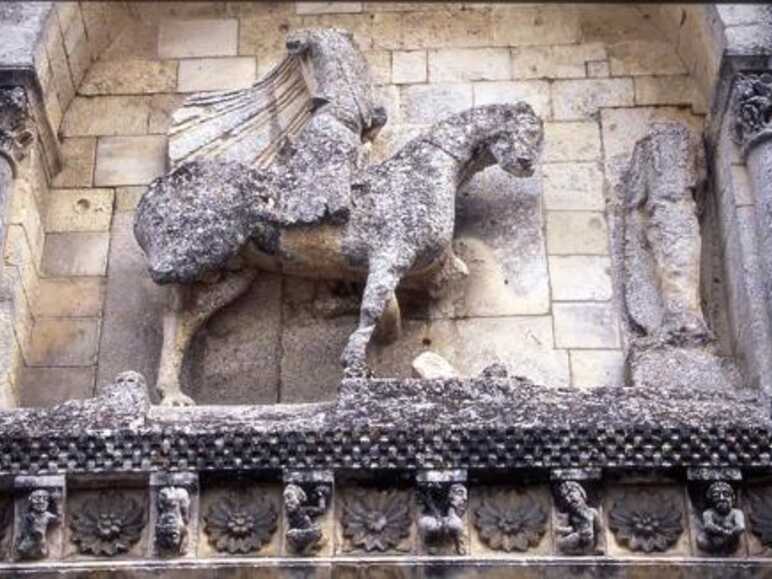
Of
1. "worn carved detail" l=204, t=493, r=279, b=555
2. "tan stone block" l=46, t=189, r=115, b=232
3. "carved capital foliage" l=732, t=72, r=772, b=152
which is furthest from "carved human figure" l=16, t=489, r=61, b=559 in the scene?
"carved capital foliage" l=732, t=72, r=772, b=152

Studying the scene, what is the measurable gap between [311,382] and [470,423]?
129 centimetres

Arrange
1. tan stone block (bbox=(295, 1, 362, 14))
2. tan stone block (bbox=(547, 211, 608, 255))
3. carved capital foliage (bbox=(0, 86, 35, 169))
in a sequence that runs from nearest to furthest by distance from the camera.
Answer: carved capital foliage (bbox=(0, 86, 35, 169)) → tan stone block (bbox=(547, 211, 608, 255)) → tan stone block (bbox=(295, 1, 362, 14))

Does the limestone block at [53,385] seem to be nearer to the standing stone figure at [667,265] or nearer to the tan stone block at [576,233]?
the tan stone block at [576,233]

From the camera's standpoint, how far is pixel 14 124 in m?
9.85

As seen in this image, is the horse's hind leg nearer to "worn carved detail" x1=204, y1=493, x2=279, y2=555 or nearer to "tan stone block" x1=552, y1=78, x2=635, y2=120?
"worn carved detail" x1=204, y1=493, x2=279, y2=555

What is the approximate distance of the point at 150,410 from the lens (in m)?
8.85

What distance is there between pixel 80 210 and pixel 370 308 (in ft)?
6.54

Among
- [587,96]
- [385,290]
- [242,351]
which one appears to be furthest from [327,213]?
[587,96]

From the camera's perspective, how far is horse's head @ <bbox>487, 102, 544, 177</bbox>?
32.0 feet

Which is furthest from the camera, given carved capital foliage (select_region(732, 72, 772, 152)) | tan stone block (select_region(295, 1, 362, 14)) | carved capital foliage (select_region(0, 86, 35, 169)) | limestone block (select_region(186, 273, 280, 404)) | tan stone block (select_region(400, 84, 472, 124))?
tan stone block (select_region(295, 1, 362, 14))

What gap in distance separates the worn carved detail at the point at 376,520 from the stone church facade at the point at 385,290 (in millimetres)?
14

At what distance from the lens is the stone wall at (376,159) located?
964 cm

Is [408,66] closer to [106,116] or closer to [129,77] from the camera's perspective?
[129,77]

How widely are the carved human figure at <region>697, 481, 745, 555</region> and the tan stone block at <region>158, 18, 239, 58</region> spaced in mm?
4124
